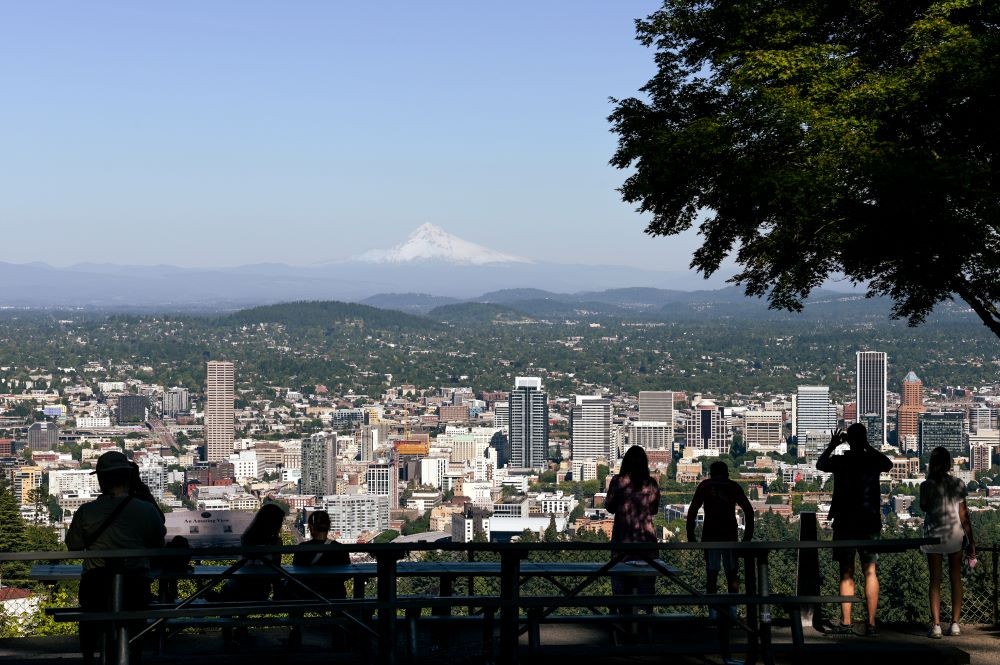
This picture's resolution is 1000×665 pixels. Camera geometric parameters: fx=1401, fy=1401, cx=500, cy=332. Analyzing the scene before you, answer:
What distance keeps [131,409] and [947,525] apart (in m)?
106

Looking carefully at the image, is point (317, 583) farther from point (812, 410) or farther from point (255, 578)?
point (812, 410)

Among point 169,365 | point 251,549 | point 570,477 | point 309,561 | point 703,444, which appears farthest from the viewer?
point 169,365

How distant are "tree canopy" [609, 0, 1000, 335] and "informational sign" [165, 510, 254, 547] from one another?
348 centimetres

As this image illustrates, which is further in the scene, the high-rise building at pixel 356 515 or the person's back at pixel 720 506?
the high-rise building at pixel 356 515

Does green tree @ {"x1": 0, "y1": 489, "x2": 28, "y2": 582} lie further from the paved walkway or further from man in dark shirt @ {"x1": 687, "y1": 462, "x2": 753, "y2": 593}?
man in dark shirt @ {"x1": 687, "y1": 462, "x2": 753, "y2": 593}

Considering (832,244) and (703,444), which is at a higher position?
(832,244)

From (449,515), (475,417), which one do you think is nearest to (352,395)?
(475,417)

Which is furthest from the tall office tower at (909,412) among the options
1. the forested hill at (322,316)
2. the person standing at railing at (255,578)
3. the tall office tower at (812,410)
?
the forested hill at (322,316)

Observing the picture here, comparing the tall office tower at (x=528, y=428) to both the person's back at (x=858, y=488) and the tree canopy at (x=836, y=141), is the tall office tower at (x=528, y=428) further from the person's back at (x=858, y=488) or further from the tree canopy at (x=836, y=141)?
the person's back at (x=858, y=488)

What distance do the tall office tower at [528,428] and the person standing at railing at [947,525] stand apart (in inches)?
3213

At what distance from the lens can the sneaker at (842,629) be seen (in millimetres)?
7805

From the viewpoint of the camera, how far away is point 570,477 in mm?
80562

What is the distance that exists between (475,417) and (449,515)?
51.9 metres

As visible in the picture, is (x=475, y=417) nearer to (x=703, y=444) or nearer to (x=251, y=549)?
(x=703, y=444)
